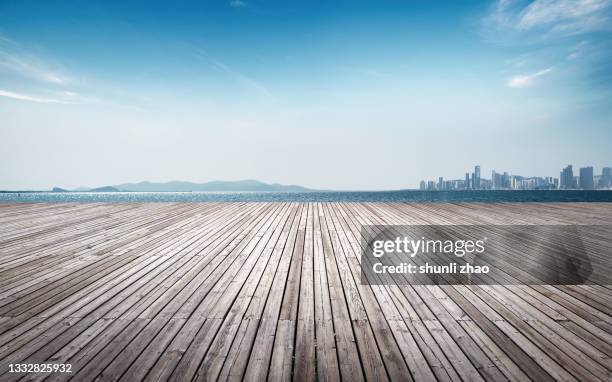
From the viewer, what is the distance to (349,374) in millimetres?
1723

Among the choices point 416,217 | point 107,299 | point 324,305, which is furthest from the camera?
point 416,217

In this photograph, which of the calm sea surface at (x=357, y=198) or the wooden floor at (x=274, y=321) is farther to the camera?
the calm sea surface at (x=357, y=198)

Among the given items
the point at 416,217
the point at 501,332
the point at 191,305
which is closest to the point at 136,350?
the point at 191,305

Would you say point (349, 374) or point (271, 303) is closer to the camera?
point (349, 374)

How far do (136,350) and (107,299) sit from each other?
1149 mm

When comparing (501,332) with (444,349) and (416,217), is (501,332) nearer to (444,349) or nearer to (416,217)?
(444,349)

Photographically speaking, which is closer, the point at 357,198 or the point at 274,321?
the point at 274,321

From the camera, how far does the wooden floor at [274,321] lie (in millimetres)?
1796

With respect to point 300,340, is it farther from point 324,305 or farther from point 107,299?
point 107,299

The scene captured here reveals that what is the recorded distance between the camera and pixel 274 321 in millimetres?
2363

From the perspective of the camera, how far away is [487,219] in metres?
7.51

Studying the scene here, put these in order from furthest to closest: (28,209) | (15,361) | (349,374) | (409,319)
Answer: (28,209), (409,319), (15,361), (349,374)

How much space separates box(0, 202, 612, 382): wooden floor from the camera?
5.89 ft

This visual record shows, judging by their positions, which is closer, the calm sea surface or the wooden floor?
the wooden floor
